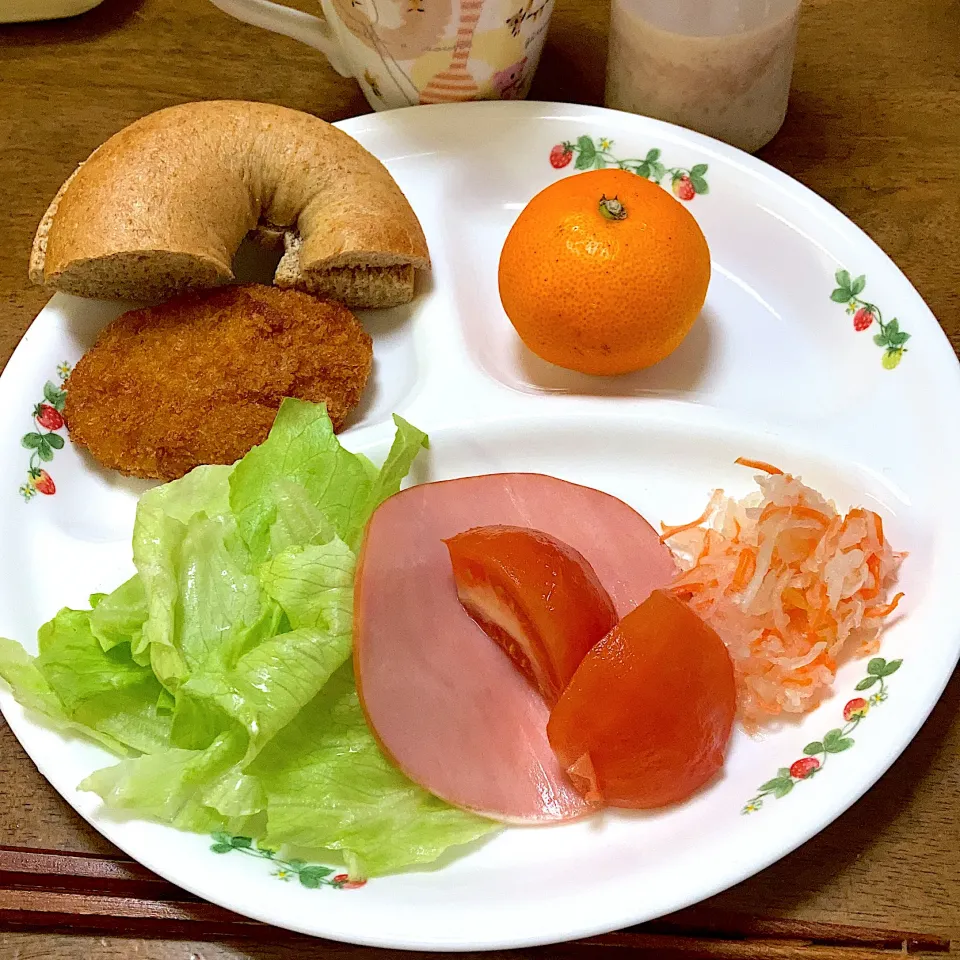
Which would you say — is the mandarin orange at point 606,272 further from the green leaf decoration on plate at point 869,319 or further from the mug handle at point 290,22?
the mug handle at point 290,22

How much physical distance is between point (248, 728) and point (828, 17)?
1.74 metres

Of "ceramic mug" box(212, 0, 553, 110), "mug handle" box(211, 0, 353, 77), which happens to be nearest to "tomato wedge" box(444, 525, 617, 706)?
"ceramic mug" box(212, 0, 553, 110)

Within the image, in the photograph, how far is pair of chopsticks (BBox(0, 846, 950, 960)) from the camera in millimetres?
887

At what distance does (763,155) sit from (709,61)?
0.24 m

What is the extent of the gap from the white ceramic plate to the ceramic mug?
5 centimetres

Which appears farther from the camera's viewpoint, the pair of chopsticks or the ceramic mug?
the ceramic mug

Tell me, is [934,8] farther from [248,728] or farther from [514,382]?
[248,728]

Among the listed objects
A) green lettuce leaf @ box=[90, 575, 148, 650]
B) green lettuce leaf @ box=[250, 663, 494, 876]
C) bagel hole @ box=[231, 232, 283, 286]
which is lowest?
green lettuce leaf @ box=[250, 663, 494, 876]

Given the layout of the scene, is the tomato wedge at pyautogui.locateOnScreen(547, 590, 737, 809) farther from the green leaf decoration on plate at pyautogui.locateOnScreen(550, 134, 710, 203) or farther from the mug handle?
the mug handle

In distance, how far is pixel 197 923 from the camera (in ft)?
3.02

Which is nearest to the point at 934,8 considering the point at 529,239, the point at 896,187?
the point at 896,187

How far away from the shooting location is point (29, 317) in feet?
4.56

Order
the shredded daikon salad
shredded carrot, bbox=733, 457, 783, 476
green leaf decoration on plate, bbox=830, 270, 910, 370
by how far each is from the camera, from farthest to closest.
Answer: green leaf decoration on plate, bbox=830, 270, 910, 370 < shredded carrot, bbox=733, 457, 783, 476 < the shredded daikon salad

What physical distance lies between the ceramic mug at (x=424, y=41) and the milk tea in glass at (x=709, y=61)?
164mm
